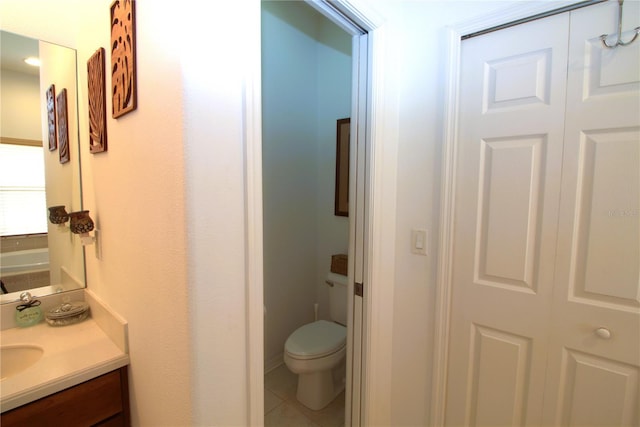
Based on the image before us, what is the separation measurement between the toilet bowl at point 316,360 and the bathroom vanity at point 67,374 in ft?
3.03

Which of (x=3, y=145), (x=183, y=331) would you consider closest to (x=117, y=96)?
(x=3, y=145)

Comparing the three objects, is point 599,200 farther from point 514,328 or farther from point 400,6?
point 400,6

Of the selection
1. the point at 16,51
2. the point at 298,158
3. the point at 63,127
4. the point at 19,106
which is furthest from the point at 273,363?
the point at 16,51

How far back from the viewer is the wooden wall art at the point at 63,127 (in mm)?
1330

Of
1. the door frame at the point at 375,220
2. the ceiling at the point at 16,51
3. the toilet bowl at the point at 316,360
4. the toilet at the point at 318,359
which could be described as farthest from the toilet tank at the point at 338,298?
the ceiling at the point at 16,51

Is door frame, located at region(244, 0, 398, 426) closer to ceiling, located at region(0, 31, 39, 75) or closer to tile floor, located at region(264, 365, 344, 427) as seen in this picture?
tile floor, located at region(264, 365, 344, 427)

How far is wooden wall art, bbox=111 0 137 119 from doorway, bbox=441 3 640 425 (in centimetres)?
116

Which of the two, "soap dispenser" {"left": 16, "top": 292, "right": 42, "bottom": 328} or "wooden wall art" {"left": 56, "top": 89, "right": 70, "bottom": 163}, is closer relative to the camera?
"soap dispenser" {"left": 16, "top": 292, "right": 42, "bottom": 328}

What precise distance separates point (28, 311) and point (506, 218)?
197 cm

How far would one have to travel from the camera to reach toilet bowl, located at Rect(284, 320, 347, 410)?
1762mm

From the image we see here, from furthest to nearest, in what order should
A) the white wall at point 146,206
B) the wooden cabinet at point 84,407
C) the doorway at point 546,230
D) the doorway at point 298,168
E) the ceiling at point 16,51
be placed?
the doorway at point 298,168 < the ceiling at point 16,51 < the doorway at point 546,230 < the wooden cabinet at point 84,407 < the white wall at point 146,206

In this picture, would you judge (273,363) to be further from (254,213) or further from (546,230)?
(546,230)

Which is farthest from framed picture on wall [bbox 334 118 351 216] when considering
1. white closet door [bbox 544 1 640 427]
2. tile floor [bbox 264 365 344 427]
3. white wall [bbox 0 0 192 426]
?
white wall [bbox 0 0 192 426]

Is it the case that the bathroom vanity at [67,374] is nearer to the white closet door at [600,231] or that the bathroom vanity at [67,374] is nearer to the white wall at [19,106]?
the white wall at [19,106]
